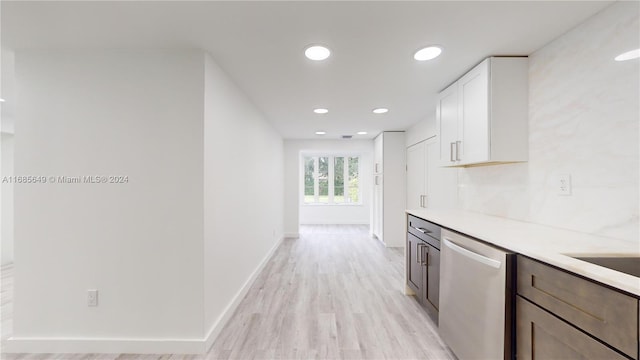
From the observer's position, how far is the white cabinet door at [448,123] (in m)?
2.49

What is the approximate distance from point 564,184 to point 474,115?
32.0 inches

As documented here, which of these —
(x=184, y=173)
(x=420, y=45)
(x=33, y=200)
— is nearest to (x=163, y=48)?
(x=184, y=173)

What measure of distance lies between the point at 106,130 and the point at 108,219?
0.65m

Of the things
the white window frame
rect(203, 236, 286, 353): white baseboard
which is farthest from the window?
rect(203, 236, 286, 353): white baseboard

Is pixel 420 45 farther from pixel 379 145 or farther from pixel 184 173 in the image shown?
pixel 379 145

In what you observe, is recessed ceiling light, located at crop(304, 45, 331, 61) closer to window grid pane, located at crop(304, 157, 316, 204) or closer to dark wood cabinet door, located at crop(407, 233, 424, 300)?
dark wood cabinet door, located at crop(407, 233, 424, 300)

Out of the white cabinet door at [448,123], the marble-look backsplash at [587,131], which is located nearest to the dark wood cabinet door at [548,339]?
the marble-look backsplash at [587,131]

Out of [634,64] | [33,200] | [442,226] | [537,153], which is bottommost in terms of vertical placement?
[442,226]

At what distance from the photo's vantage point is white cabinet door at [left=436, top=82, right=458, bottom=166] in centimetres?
249

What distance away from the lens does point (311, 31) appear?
1.68 metres

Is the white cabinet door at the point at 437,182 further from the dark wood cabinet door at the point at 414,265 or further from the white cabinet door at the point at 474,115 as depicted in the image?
the dark wood cabinet door at the point at 414,265

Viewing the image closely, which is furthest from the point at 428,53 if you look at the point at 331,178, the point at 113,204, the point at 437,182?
the point at 331,178

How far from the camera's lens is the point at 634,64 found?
4.34 ft

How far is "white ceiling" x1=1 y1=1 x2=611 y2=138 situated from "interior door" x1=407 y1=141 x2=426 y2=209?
2.01 metres
